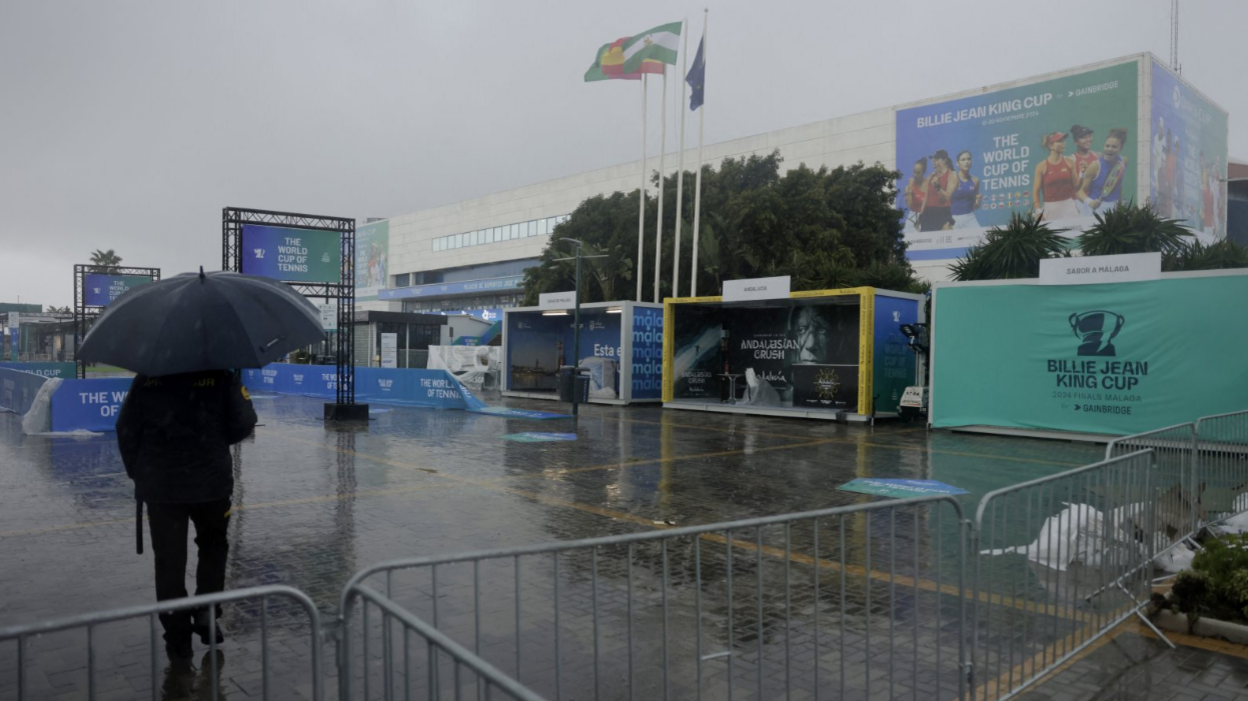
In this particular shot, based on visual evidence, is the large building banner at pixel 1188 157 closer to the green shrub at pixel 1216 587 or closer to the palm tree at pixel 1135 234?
the palm tree at pixel 1135 234

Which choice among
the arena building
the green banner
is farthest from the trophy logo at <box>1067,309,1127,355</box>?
the arena building

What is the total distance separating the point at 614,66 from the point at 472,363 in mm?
13122

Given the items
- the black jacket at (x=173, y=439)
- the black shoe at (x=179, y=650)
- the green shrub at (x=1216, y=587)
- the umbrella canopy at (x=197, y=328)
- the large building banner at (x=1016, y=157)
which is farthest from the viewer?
the large building banner at (x=1016, y=157)

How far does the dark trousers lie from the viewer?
4.52 m

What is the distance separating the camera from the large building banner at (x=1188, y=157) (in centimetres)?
4738

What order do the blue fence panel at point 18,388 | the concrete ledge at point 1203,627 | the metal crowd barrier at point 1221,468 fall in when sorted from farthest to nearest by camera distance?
the blue fence panel at point 18,388
the metal crowd barrier at point 1221,468
the concrete ledge at point 1203,627

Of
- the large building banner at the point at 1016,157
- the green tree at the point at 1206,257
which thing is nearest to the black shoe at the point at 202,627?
the green tree at the point at 1206,257

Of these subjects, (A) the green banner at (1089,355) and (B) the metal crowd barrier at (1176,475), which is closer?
(B) the metal crowd barrier at (1176,475)

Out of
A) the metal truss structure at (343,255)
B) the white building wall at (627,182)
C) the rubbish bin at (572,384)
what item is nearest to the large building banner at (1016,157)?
the white building wall at (627,182)

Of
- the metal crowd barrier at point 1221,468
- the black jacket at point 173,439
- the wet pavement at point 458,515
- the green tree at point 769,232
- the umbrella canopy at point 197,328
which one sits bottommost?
the wet pavement at point 458,515

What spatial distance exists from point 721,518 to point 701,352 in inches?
653

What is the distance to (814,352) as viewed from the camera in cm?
2250

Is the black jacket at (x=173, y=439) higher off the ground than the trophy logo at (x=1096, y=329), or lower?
lower

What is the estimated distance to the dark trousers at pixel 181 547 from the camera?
4.52 m
